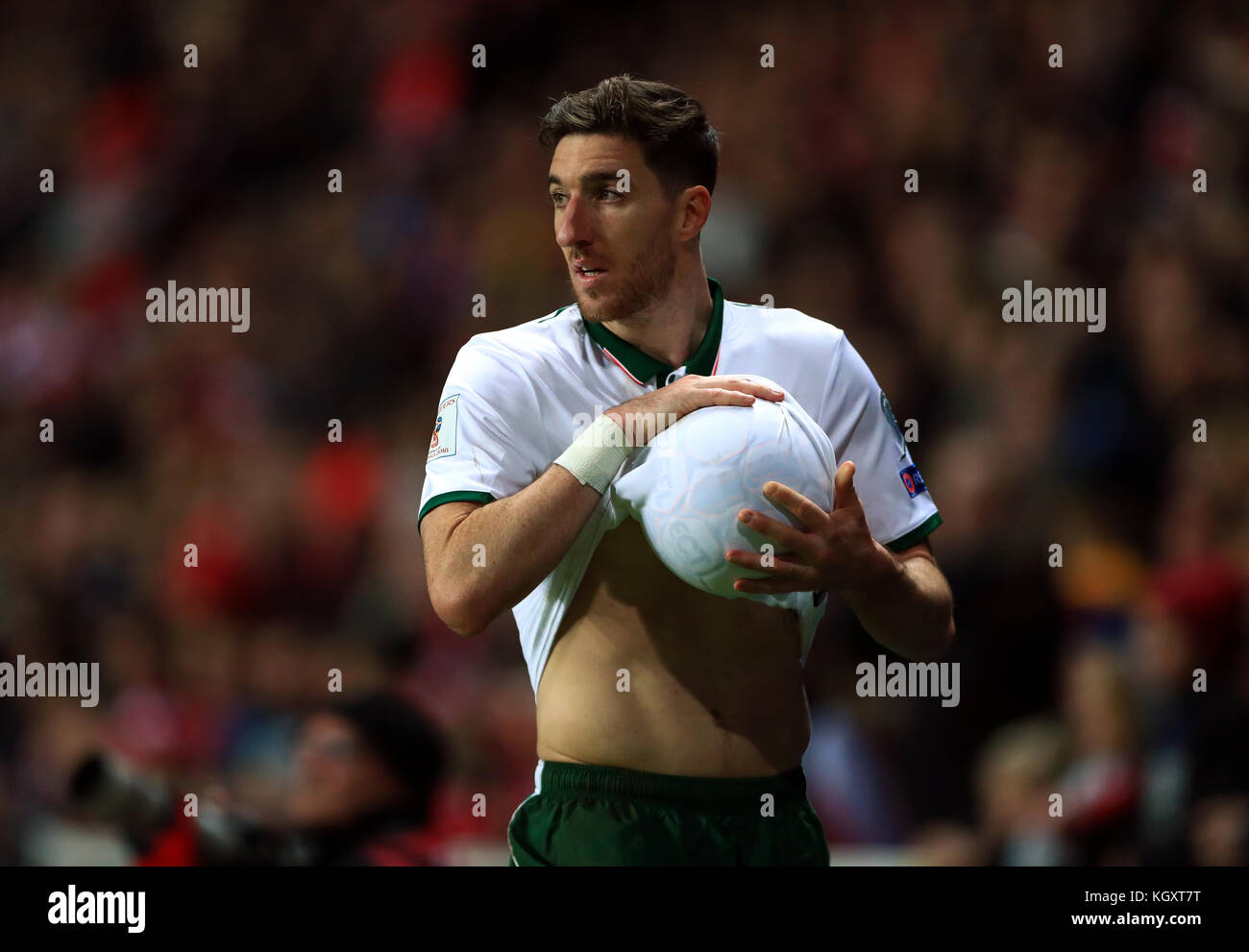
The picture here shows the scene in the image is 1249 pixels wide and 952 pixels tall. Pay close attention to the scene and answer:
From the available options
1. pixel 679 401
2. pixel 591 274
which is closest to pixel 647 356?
pixel 591 274

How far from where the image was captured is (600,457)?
2602 mm

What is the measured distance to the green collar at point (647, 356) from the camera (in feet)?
9.57

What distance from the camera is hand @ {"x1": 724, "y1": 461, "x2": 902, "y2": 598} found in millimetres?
2514

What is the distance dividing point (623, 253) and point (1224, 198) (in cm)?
375

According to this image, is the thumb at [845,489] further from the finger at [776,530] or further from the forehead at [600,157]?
the forehead at [600,157]

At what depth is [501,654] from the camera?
5.79 m

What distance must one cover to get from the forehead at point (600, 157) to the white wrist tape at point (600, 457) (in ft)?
1.80

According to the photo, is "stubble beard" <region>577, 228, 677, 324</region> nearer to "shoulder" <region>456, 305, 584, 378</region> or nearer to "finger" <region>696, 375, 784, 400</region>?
"shoulder" <region>456, 305, 584, 378</region>

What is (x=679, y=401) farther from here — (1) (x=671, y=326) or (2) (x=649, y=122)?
(2) (x=649, y=122)

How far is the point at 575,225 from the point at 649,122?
246 mm

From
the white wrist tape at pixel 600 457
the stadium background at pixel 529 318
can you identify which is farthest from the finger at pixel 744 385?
the stadium background at pixel 529 318

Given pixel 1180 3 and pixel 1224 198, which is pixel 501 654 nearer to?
pixel 1224 198

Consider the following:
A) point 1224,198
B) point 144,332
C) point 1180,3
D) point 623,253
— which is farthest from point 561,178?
point 144,332

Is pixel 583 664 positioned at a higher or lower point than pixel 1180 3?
lower
